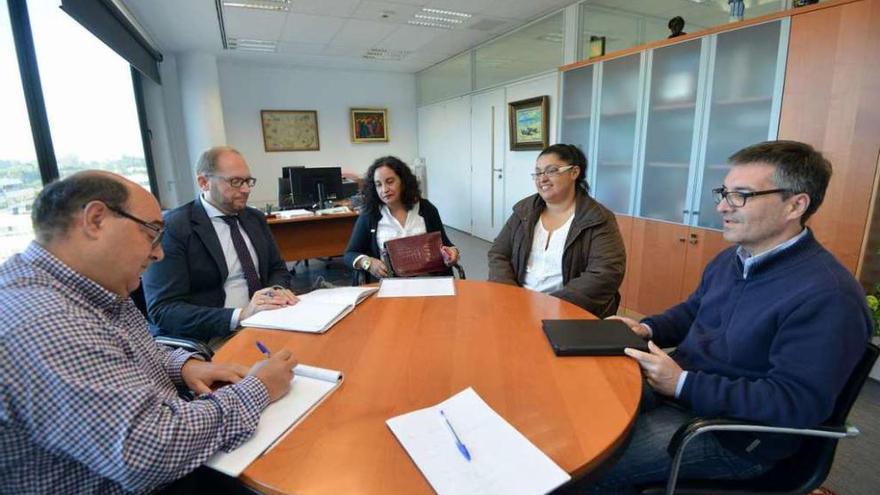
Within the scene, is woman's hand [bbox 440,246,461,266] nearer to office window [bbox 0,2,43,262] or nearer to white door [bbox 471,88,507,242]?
office window [bbox 0,2,43,262]

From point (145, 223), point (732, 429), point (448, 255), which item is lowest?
point (732, 429)

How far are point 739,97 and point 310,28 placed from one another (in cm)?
435

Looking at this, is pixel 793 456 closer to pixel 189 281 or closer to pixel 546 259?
pixel 546 259

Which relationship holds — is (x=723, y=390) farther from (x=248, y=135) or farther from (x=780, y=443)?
(x=248, y=135)

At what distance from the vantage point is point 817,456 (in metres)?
1.08

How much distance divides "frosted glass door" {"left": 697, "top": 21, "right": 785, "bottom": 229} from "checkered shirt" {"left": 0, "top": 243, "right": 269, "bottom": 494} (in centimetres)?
275

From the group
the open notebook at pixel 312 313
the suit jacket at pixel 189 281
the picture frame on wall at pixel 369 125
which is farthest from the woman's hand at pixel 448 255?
the picture frame on wall at pixel 369 125

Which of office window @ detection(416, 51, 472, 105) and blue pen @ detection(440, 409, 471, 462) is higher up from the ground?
office window @ detection(416, 51, 472, 105)

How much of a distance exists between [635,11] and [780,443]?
12.8 feet

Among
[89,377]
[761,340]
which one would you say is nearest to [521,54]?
[761,340]

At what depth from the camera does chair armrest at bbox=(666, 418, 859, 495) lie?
3.21ft

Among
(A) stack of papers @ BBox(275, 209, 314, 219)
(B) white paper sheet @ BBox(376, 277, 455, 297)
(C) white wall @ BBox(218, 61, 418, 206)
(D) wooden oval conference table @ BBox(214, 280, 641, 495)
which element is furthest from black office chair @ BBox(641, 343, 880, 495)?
(C) white wall @ BBox(218, 61, 418, 206)

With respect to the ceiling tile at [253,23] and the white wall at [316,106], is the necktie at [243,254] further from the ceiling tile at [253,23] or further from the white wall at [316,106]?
the white wall at [316,106]

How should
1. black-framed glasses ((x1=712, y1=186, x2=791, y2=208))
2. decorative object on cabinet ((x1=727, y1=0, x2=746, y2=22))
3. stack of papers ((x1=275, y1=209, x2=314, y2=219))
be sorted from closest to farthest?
black-framed glasses ((x1=712, y1=186, x2=791, y2=208))
decorative object on cabinet ((x1=727, y1=0, x2=746, y2=22))
stack of papers ((x1=275, y1=209, x2=314, y2=219))
